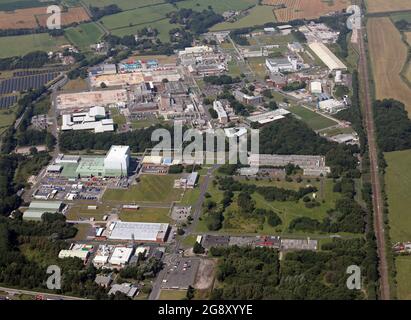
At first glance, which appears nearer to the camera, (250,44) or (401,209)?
(401,209)

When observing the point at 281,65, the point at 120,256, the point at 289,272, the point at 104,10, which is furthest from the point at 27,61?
the point at 289,272

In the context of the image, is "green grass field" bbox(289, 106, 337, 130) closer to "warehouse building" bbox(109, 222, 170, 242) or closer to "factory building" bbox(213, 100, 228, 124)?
"factory building" bbox(213, 100, 228, 124)

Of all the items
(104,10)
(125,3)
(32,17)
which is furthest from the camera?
(125,3)

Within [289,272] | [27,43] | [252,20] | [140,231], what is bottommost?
[140,231]

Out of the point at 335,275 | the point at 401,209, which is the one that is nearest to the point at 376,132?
the point at 401,209

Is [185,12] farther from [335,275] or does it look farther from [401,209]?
[335,275]

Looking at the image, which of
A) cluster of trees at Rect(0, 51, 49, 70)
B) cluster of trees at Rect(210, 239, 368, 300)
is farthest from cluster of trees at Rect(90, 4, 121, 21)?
cluster of trees at Rect(210, 239, 368, 300)

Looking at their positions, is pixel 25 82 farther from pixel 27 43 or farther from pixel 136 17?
pixel 136 17
